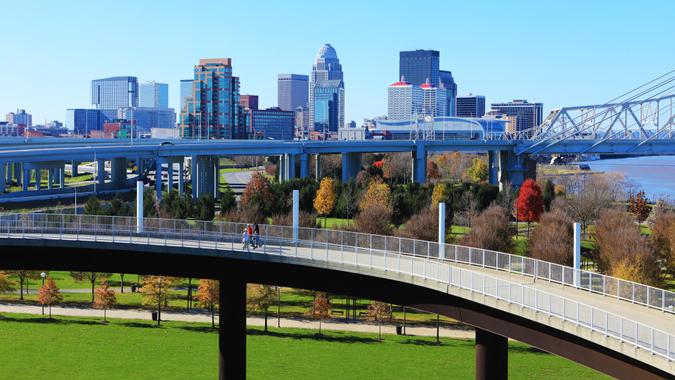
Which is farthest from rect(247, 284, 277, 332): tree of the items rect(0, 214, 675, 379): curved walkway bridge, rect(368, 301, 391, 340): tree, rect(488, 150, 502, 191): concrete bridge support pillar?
rect(488, 150, 502, 191): concrete bridge support pillar

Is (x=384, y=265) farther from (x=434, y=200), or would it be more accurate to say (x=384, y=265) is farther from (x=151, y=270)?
(x=434, y=200)

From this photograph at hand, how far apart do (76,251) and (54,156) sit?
44870 millimetres

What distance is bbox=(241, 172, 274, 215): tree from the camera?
66.4 meters

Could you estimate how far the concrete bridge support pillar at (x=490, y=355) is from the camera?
26047 mm

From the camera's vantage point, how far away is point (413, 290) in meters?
27.9

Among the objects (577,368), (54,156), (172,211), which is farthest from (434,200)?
(577,368)

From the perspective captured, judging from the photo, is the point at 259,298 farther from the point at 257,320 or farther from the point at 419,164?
the point at 419,164

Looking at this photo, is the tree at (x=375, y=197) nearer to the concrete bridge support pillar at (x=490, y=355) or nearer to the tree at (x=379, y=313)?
the tree at (x=379, y=313)

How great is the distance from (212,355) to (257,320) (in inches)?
249

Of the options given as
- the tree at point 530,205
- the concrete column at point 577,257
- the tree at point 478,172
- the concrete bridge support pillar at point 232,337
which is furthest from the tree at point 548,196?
the concrete bridge support pillar at point 232,337

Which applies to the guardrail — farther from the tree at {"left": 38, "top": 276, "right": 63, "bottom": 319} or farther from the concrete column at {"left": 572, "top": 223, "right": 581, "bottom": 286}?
the tree at {"left": 38, "top": 276, "right": 63, "bottom": 319}

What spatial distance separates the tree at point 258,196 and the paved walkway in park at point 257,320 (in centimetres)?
1637

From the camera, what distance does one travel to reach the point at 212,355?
39438 millimetres

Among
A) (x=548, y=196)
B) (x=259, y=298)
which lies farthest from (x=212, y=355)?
(x=548, y=196)
